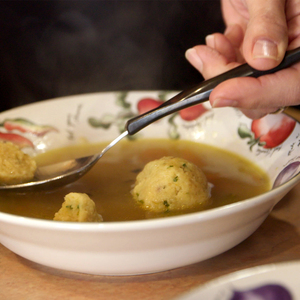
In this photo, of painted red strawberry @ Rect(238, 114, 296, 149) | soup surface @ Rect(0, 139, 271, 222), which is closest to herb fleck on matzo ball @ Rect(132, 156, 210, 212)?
soup surface @ Rect(0, 139, 271, 222)

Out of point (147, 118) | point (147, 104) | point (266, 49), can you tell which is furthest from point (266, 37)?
point (147, 104)

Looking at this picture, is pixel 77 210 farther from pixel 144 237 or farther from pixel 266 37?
pixel 266 37

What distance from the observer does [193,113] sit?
1326mm

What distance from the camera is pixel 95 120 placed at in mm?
1374

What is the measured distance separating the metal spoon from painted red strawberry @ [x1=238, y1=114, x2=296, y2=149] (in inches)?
11.2

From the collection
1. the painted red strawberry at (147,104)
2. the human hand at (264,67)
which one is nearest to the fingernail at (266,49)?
the human hand at (264,67)

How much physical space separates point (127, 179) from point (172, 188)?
0.75 ft

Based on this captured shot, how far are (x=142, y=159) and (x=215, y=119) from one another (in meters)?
0.33

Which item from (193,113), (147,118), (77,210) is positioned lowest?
(77,210)

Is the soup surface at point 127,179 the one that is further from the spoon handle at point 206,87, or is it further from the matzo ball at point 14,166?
the spoon handle at point 206,87

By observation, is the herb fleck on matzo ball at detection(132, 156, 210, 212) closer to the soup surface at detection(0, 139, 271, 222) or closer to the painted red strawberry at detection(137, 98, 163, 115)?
the soup surface at detection(0, 139, 271, 222)

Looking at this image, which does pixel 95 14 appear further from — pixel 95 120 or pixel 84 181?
pixel 84 181

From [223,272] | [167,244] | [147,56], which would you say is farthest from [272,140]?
[147,56]

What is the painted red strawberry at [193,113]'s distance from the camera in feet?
4.33
